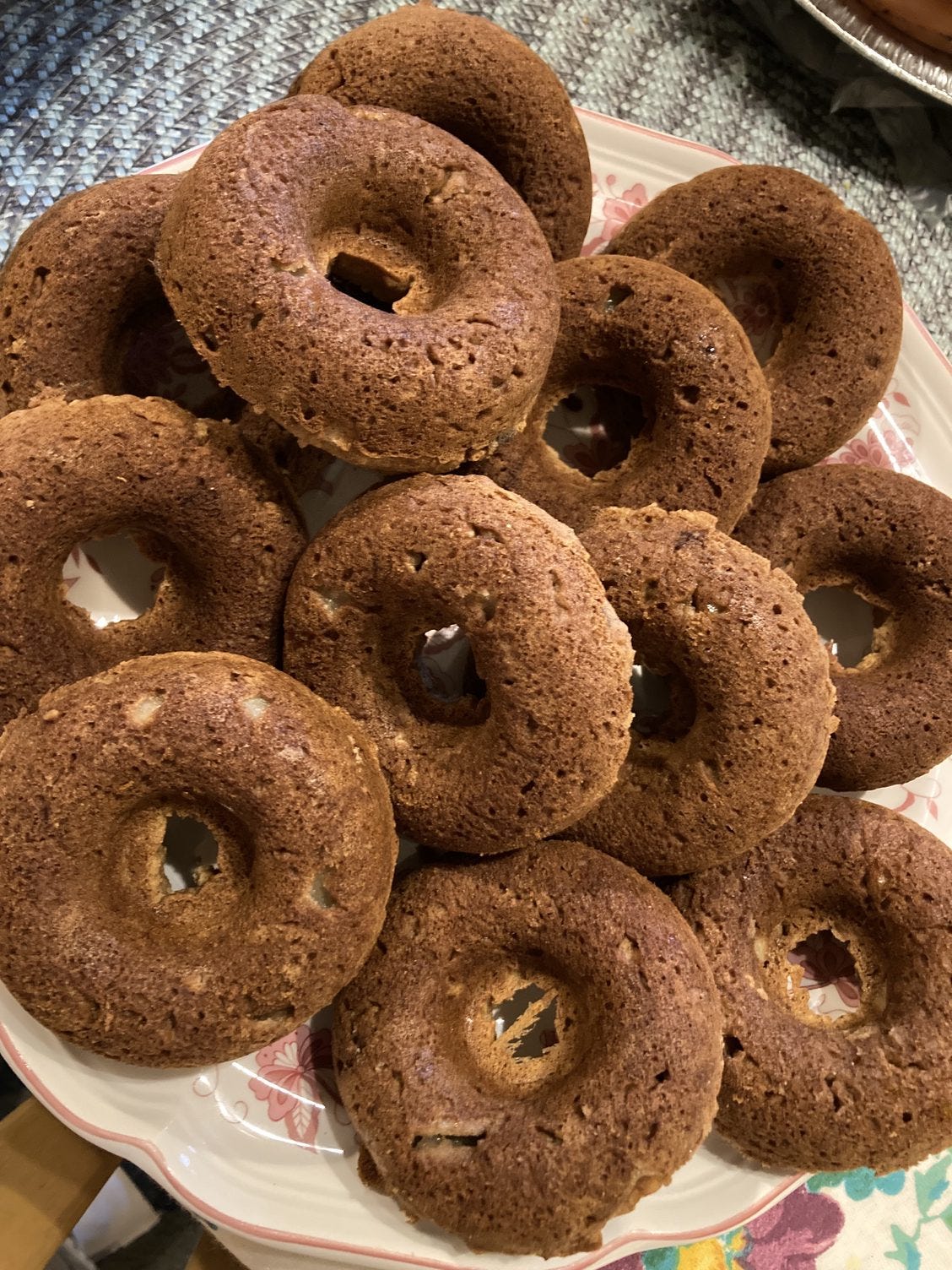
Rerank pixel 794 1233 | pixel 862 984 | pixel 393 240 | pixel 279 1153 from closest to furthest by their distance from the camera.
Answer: pixel 393 240
pixel 279 1153
pixel 862 984
pixel 794 1233

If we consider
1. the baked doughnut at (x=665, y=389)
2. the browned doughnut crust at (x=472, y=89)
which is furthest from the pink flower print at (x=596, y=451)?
the browned doughnut crust at (x=472, y=89)

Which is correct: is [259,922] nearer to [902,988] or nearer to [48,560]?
[48,560]

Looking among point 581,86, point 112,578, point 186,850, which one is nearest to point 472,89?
point 581,86

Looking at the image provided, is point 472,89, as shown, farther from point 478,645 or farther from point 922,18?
point 922,18

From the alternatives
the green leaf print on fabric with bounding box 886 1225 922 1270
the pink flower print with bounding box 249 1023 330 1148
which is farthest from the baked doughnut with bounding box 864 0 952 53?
the green leaf print on fabric with bounding box 886 1225 922 1270

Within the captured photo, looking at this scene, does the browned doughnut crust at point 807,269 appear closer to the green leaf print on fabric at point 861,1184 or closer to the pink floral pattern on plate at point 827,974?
the pink floral pattern on plate at point 827,974

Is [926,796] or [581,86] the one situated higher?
[581,86]
